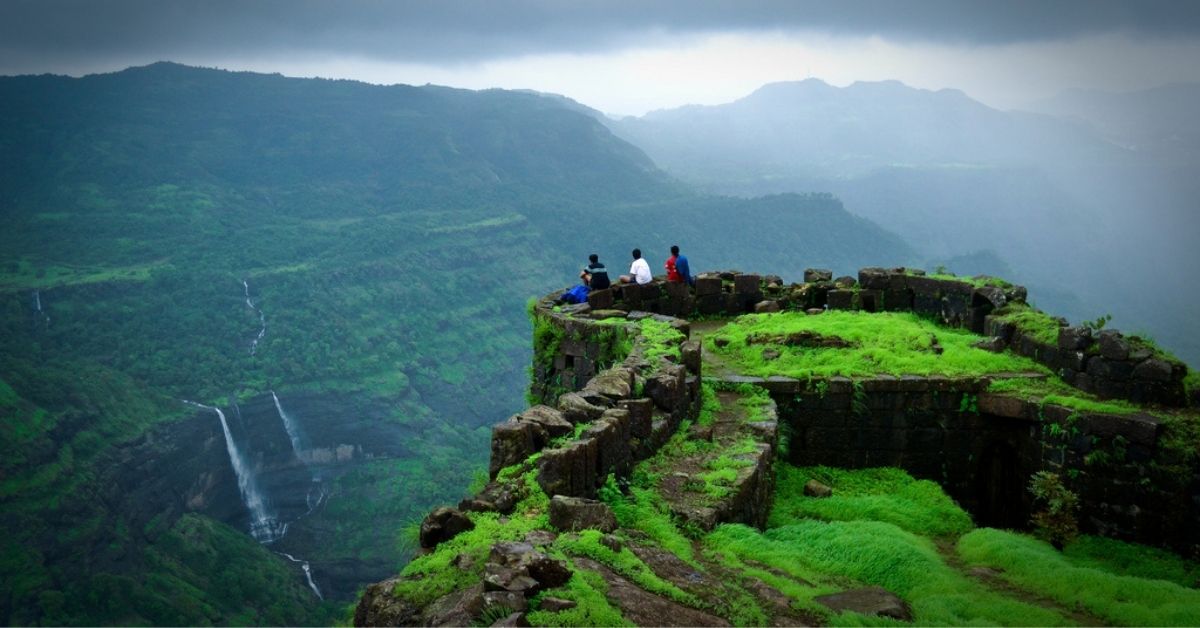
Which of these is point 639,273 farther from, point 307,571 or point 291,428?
point 291,428

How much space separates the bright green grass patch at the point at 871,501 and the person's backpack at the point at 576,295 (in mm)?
7838

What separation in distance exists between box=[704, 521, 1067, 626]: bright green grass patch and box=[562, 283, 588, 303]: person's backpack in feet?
38.1

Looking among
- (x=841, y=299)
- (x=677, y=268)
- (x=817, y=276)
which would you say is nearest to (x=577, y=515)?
(x=677, y=268)

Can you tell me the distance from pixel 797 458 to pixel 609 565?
9158 millimetres

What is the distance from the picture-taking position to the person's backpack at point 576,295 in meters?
21.9

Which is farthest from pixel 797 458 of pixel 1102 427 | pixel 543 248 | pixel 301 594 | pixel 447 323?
pixel 543 248

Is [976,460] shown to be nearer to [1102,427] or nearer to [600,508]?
[1102,427]

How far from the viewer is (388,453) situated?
297 ft

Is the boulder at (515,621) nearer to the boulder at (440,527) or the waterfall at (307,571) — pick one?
the boulder at (440,527)

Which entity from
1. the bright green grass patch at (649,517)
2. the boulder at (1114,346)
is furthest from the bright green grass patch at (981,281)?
the bright green grass patch at (649,517)

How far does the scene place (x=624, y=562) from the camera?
748 centimetres

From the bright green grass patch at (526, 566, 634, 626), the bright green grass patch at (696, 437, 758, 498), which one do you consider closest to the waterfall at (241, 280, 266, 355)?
Answer: the bright green grass patch at (696, 437, 758, 498)

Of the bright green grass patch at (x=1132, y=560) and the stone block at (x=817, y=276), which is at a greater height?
the stone block at (x=817, y=276)

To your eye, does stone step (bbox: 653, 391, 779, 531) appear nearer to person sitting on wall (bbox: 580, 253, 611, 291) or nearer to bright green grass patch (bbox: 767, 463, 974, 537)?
bright green grass patch (bbox: 767, 463, 974, 537)
